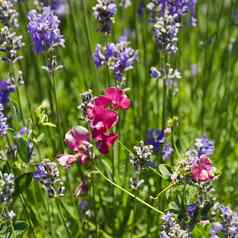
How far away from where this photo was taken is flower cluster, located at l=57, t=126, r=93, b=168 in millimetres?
1792

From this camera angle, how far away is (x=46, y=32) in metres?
2.19

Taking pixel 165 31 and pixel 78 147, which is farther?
pixel 165 31

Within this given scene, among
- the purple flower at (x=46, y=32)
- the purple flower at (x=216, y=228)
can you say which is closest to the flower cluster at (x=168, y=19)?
the purple flower at (x=46, y=32)

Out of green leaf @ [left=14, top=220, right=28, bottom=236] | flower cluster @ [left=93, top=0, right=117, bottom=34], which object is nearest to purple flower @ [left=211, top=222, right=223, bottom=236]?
green leaf @ [left=14, top=220, right=28, bottom=236]

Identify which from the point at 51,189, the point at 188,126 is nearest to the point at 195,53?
the point at 188,126

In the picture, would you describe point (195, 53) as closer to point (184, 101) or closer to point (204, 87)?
point (184, 101)

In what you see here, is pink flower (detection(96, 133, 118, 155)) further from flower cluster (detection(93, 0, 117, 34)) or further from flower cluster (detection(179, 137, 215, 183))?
flower cluster (detection(93, 0, 117, 34))

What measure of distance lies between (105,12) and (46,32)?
0.77 ft

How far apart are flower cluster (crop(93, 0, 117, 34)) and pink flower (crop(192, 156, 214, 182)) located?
0.70m

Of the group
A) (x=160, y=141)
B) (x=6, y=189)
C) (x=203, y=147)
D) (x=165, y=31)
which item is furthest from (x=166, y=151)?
(x=6, y=189)

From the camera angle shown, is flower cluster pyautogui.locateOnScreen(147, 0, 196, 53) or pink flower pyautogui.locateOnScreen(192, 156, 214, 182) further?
flower cluster pyautogui.locateOnScreen(147, 0, 196, 53)

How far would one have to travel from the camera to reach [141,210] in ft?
9.43

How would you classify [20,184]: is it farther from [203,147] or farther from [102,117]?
[203,147]

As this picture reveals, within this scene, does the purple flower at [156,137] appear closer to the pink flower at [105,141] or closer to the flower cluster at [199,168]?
the flower cluster at [199,168]
